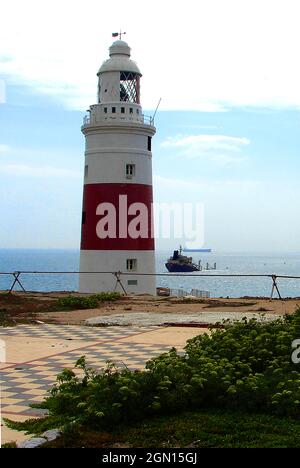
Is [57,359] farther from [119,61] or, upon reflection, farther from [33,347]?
[119,61]

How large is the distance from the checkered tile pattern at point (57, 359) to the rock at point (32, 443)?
55.7 inches

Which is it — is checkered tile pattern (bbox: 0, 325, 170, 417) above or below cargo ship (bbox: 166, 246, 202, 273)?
below

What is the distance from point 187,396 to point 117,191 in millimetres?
19030

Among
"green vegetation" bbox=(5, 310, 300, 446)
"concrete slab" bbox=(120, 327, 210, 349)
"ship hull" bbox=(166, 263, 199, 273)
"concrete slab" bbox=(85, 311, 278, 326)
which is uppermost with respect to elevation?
"ship hull" bbox=(166, 263, 199, 273)

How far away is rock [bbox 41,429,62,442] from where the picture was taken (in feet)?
20.0

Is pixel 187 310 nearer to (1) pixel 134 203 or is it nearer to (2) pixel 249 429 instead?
(1) pixel 134 203

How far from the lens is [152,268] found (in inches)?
1056

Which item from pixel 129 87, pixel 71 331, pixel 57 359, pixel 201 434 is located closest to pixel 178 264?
pixel 129 87

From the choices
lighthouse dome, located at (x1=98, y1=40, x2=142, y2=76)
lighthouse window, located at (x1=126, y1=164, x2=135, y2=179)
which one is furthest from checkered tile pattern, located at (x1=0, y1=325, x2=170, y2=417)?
lighthouse dome, located at (x1=98, y1=40, x2=142, y2=76)

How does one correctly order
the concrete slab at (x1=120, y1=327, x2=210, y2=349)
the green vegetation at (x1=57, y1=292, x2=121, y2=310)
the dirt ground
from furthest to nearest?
the green vegetation at (x1=57, y1=292, x2=121, y2=310) → the dirt ground → the concrete slab at (x1=120, y1=327, x2=210, y2=349)

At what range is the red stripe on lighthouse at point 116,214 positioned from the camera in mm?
25781

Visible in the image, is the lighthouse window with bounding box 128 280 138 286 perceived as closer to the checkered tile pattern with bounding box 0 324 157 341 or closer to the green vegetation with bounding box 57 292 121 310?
the green vegetation with bounding box 57 292 121 310

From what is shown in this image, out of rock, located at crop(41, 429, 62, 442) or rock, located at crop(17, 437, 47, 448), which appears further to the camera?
rock, located at crop(41, 429, 62, 442)

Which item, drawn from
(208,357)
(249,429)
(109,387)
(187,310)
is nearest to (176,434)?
(249,429)
